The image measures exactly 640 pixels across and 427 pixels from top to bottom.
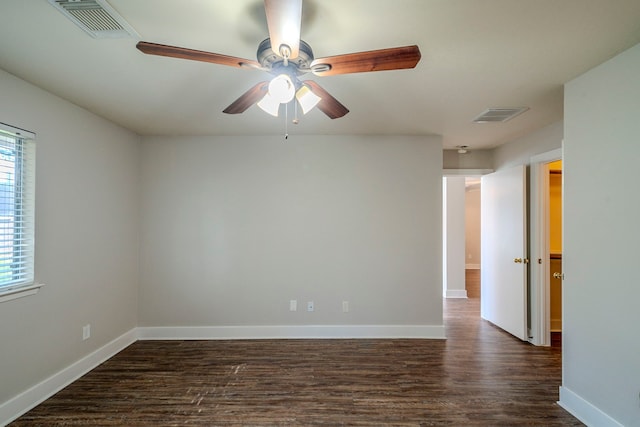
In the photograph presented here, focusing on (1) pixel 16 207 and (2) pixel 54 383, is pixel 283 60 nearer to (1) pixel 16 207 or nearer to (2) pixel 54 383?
→ (1) pixel 16 207

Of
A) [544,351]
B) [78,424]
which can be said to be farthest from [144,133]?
[544,351]

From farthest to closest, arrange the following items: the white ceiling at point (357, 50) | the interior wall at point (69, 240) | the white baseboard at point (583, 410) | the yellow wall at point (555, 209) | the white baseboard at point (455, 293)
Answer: the white baseboard at point (455, 293) → the yellow wall at point (555, 209) → the interior wall at point (69, 240) → the white baseboard at point (583, 410) → the white ceiling at point (357, 50)

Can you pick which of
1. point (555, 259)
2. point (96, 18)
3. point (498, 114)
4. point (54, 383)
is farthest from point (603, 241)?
point (54, 383)

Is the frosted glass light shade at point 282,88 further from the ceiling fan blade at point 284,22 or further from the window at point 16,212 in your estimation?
the window at point 16,212

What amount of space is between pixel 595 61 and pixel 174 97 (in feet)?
9.99

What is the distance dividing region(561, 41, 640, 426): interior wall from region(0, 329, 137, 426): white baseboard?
13.2ft

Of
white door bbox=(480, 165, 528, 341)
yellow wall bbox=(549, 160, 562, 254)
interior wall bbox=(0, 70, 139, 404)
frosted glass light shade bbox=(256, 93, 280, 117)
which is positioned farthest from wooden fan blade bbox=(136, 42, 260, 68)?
yellow wall bbox=(549, 160, 562, 254)

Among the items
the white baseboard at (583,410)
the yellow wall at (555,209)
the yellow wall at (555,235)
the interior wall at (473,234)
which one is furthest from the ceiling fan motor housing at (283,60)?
the interior wall at (473,234)

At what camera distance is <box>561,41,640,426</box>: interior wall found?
6.00 feet

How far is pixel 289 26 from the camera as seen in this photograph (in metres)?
1.27

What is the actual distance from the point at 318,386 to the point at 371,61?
2.48m

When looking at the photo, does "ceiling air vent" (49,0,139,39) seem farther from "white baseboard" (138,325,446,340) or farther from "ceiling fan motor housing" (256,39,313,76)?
"white baseboard" (138,325,446,340)

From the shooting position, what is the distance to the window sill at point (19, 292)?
209 centimetres

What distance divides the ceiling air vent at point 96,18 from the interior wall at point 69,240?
3.57ft
